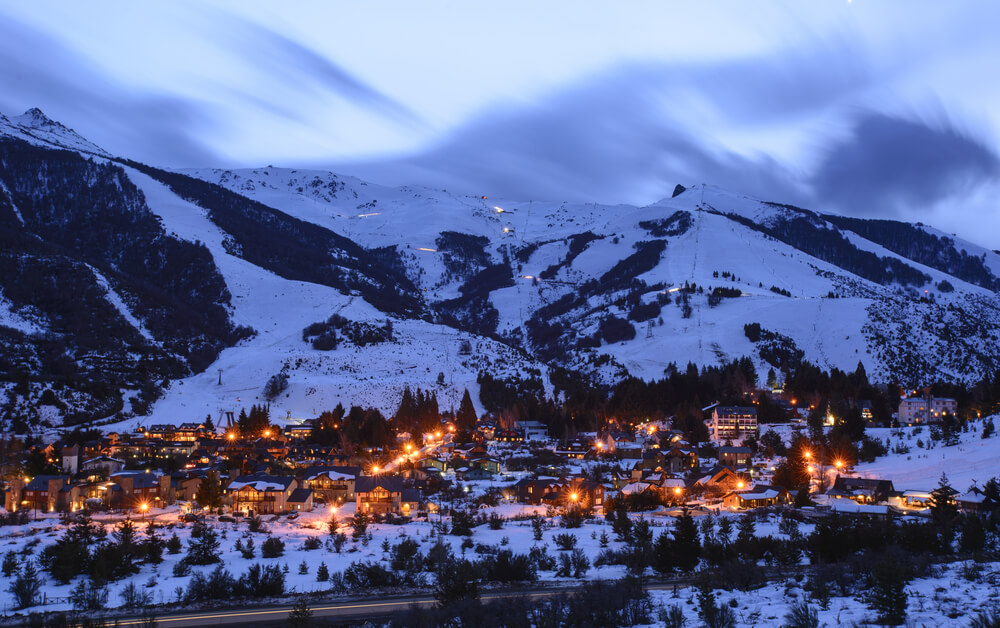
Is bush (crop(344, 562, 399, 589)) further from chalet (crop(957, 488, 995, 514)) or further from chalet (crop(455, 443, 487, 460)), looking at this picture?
chalet (crop(455, 443, 487, 460))

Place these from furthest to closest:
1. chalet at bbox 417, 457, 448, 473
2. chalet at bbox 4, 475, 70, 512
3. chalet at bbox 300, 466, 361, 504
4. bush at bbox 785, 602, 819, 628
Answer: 1. chalet at bbox 417, 457, 448, 473
2. chalet at bbox 300, 466, 361, 504
3. chalet at bbox 4, 475, 70, 512
4. bush at bbox 785, 602, 819, 628

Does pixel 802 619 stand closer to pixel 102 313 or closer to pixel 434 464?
pixel 434 464

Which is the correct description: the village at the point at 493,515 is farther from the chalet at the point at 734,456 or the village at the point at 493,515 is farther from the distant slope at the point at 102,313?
the distant slope at the point at 102,313

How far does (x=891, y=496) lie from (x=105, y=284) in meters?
138

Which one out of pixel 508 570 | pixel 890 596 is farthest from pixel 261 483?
pixel 890 596

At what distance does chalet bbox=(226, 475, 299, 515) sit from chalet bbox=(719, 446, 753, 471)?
36906mm

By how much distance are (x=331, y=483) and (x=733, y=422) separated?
45.2 m

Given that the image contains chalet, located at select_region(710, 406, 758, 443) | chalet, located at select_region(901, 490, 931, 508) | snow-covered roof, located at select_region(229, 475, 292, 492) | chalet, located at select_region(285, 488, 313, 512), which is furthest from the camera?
chalet, located at select_region(710, 406, 758, 443)

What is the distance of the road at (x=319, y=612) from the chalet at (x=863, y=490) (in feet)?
86.5

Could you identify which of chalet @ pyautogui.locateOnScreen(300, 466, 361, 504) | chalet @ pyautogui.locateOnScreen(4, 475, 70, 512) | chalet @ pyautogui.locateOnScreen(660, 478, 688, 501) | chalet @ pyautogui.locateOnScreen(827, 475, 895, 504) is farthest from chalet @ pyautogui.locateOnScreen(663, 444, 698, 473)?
chalet @ pyautogui.locateOnScreen(4, 475, 70, 512)

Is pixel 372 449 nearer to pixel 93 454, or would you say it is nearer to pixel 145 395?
pixel 93 454

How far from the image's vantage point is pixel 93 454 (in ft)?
219

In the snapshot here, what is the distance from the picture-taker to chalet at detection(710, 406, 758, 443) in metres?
80.9

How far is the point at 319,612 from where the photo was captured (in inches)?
1008
